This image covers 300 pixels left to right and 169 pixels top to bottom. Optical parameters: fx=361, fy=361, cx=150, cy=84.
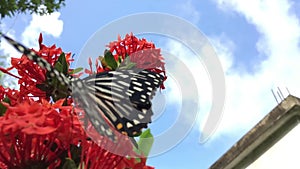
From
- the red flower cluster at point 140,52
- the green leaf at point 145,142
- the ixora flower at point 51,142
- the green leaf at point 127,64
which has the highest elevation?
the red flower cluster at point 140,52

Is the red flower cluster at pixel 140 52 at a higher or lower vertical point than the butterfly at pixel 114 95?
higher

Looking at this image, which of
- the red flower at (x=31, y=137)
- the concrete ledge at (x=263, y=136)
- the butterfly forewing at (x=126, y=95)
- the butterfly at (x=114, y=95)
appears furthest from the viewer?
the concrete ledge at (x=263, y=136)

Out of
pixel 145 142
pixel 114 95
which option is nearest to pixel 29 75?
pixel 114 95

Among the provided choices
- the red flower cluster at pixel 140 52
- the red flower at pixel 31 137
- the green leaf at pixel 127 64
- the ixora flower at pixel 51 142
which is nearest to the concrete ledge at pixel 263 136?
the red flower cluster at pixel 140 52

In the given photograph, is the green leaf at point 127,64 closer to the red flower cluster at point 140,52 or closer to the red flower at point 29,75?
the red flower cluster at point 140,52

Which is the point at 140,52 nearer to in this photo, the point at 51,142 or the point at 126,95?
the point at 126,95

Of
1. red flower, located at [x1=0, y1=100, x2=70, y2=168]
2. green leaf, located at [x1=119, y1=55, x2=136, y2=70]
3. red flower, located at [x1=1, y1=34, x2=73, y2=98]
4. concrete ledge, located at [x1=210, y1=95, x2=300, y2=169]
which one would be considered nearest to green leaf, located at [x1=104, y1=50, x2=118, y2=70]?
green leaf, located at [x1=119, y1=55, x2=136, y2=70]

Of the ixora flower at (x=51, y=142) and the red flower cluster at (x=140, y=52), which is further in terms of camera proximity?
the red flower cluster at (x=140, y=52)
